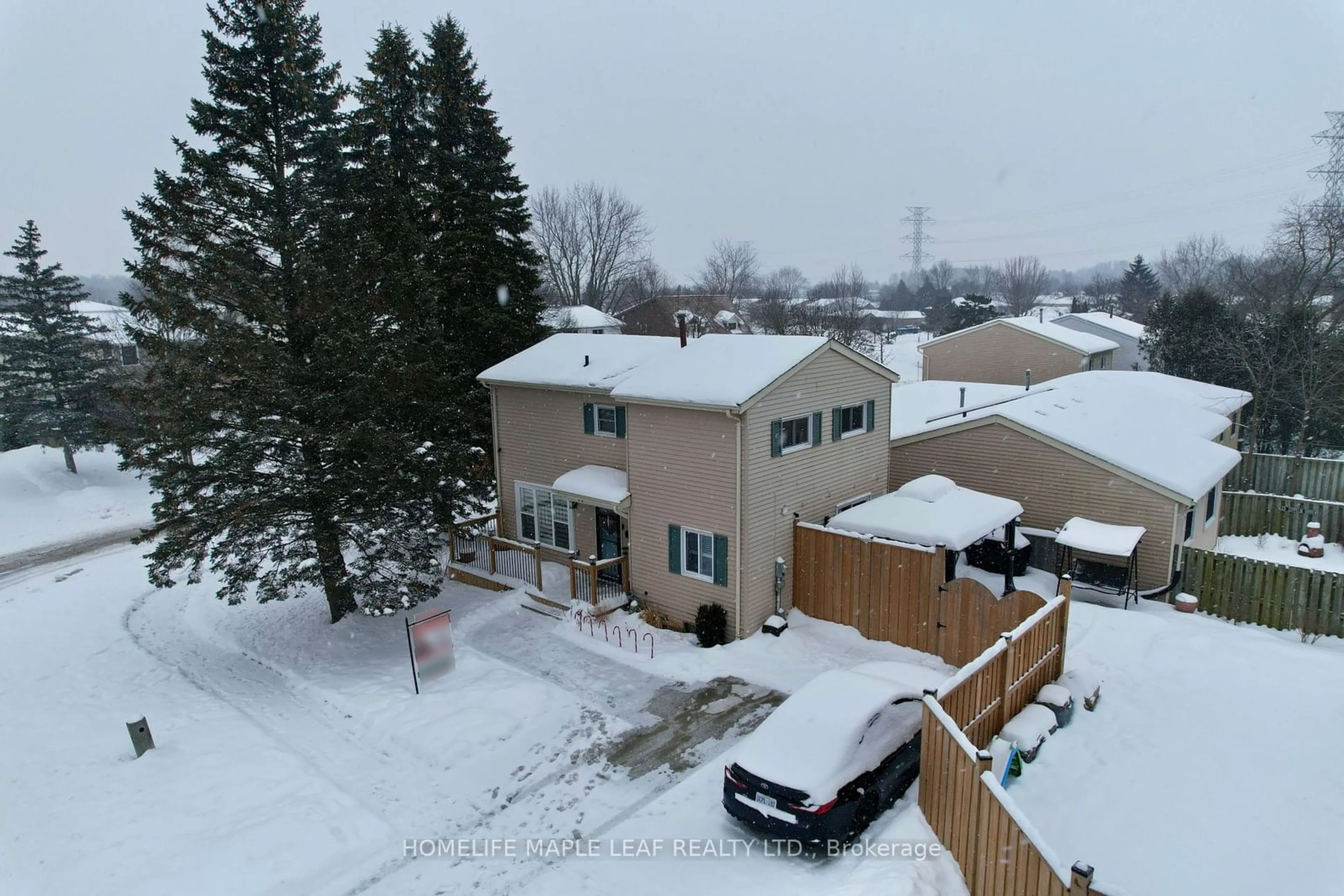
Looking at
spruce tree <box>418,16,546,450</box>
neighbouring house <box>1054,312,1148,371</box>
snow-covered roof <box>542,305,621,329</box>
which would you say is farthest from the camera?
snow-covered roof <box>542,305,621,329</box>

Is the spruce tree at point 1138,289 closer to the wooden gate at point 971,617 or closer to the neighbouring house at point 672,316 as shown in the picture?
the neighbouring house at point 672,316

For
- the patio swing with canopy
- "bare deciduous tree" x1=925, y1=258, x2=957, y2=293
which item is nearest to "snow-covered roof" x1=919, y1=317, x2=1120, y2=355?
the patio swing with canopy

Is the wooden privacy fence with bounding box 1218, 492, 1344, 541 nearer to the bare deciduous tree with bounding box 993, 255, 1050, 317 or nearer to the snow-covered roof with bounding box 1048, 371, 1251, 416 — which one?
the snow-covered roof with bounding box 1048, 371, 1251, 416

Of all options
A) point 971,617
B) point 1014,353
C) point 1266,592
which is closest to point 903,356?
point 1014,353

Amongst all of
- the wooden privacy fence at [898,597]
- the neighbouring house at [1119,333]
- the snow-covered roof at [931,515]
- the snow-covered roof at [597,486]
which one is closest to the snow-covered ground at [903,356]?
the neighbouring house at [1119,333]

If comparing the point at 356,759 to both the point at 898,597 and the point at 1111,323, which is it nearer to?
the point at 898,597
